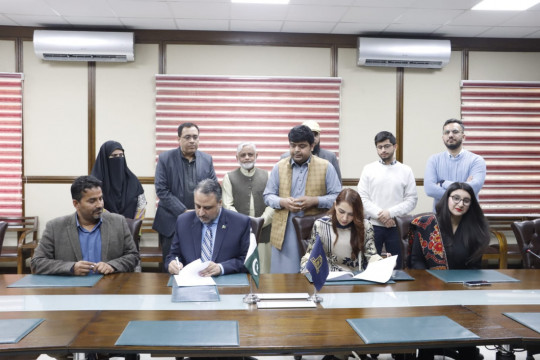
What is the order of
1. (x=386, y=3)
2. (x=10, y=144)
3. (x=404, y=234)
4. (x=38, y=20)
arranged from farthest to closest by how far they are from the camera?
(x=10, y=144)
(x=38, y=20)
(x=386, y=3)
(x=404, y=234)

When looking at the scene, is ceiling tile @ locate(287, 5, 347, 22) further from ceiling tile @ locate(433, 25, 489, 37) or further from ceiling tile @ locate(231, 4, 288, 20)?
ceiling tile @ locate(433, 25, 489, 37)

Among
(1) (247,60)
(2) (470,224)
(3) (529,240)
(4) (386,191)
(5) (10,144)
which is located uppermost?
(1) (247,60)

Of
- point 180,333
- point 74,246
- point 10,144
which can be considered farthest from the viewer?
point 10,144

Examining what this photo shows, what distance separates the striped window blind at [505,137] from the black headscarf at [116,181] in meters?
4.04

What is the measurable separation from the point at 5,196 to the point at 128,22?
2.39 meters

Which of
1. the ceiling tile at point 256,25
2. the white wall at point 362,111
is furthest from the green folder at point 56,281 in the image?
the white wall at point 362,111

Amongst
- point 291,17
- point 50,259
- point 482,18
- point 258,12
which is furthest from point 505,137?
point 50,259

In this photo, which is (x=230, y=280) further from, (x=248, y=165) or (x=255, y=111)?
(x=255, y=111)

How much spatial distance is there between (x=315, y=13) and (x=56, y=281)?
3.62 metres

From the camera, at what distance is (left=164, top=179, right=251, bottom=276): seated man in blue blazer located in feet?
9.60

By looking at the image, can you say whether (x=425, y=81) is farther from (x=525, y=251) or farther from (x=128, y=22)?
(x=128, y=22)

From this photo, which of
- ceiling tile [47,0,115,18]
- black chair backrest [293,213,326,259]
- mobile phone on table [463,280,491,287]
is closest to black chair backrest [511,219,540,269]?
mobile phone on table [463,280,491,287]

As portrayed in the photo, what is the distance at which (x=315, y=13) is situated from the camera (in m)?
4.94

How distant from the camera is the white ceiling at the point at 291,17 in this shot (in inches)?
183
